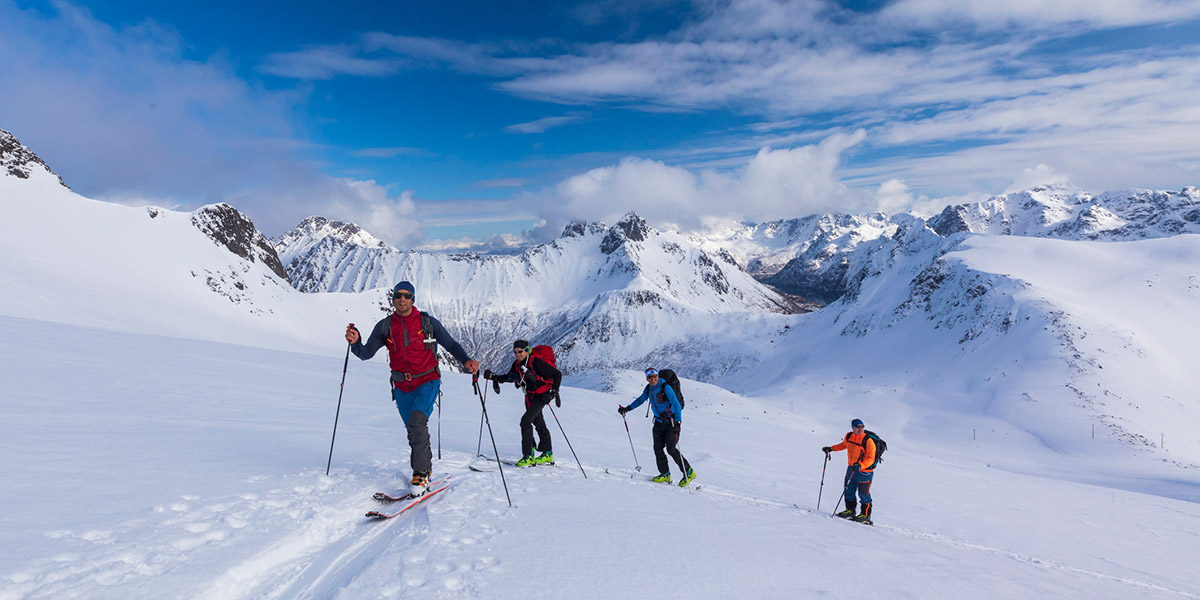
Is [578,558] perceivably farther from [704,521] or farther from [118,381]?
[118,381]

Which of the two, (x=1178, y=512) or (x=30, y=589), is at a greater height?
(x=30, y=589)

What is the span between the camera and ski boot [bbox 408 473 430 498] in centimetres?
765

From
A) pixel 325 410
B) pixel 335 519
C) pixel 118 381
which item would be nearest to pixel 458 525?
pixel 335 519

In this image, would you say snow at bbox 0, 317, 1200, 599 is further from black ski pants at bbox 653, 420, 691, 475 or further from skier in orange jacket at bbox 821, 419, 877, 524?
black ski pants at bbox 653, 420, 691, 475

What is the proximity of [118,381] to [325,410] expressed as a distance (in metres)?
4.54

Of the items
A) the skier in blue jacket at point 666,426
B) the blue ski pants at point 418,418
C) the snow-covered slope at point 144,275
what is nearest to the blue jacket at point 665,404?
the skier in blue jacket at point 666,426

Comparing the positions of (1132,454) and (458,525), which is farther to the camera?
(1132,454)

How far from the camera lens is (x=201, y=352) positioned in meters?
20.7

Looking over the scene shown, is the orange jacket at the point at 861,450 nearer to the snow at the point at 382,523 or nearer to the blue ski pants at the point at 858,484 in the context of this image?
the blue ski pants at the point at 858,484

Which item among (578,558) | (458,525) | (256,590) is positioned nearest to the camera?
(256,590)

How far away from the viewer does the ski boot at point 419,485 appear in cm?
765

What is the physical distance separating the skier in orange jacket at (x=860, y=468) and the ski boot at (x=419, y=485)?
28.8 feet

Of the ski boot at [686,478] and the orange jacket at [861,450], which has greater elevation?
the orange jacket at [861,450]

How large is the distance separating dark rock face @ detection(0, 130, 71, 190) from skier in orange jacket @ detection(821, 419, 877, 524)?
97.9m
